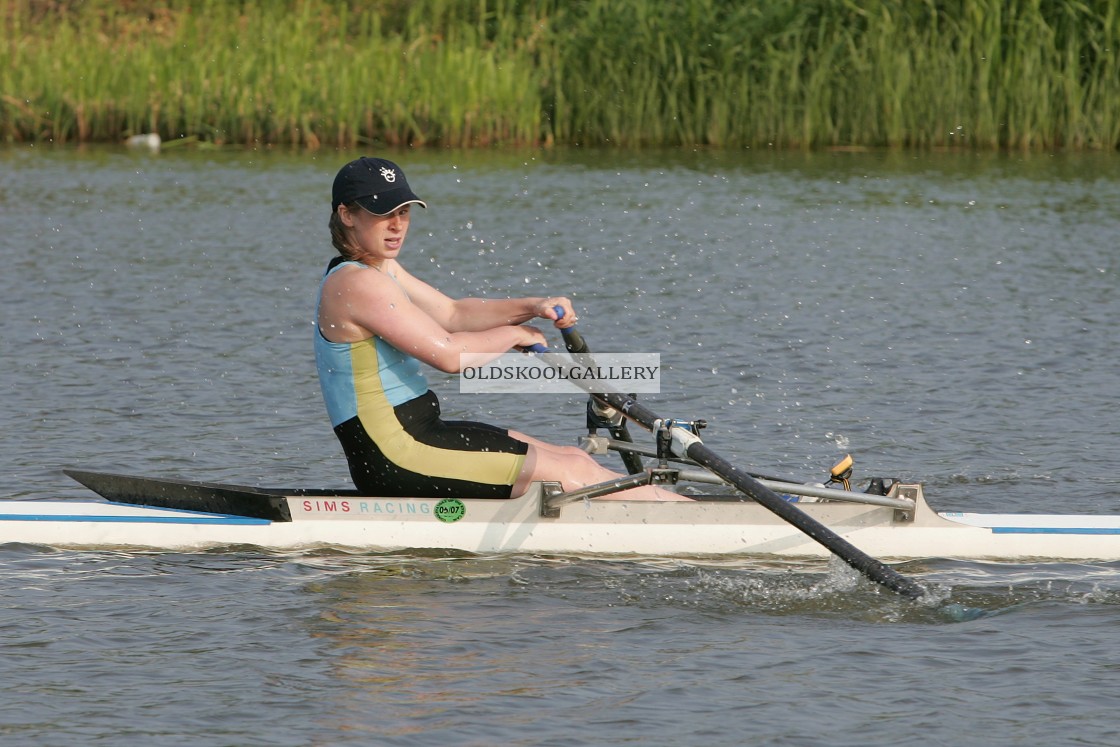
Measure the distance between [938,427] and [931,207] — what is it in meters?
8.48

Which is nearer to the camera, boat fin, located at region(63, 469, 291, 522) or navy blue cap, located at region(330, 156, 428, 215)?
navy blue cap, located at region(330, 156, 428, 215)

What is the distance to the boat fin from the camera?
22.4ft

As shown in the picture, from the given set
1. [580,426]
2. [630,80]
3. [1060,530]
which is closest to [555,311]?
[1060,530]

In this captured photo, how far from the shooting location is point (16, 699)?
5.40 metres

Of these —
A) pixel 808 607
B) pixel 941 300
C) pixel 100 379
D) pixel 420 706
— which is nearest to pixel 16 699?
pixel 420 706

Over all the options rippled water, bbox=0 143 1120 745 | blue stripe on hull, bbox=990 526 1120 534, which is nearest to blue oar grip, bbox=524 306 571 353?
rippled water, bbox=0 143 1120 745

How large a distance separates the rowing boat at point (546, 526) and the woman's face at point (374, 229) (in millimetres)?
1028

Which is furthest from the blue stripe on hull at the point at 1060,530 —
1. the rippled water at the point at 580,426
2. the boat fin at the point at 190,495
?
the boat fin at the point at 190,495

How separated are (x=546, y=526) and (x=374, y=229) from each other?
140 centimetres

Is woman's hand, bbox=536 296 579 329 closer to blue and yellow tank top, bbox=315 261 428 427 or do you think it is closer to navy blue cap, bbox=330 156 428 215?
blue and yellow tank top, bbox=315 261 428 427

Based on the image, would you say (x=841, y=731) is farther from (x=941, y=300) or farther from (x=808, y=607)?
(x=941, y=300)

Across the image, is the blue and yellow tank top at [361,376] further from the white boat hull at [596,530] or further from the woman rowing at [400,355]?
the white boat hull at [596,530]

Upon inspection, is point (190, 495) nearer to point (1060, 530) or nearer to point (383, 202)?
point (383, 202)

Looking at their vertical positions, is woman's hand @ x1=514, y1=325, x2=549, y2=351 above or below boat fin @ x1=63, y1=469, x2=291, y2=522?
above
